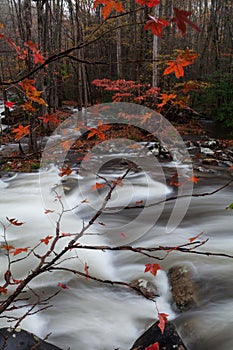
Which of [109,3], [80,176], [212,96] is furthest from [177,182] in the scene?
[212,96]

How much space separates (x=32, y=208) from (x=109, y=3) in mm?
5089

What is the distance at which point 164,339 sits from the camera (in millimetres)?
2371

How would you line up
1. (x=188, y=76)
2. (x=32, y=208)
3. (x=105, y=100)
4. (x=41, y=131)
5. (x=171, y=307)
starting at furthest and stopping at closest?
1. (x=105, y=100)
2. (x=188, y=76)
3. (x=41, y=131)
4. (x=32, y=208)
5. (x=171, y=307)

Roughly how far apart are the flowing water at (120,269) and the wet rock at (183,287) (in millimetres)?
62

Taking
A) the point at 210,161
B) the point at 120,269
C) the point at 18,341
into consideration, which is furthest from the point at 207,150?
the point at 18,341

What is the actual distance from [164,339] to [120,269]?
1.60 metres

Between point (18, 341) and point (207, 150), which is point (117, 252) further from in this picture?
point (207, 150)

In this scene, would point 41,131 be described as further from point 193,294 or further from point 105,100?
point 193,294

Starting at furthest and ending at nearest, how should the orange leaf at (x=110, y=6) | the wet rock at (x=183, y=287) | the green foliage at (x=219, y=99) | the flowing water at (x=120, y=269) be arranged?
1. the green foliage at (x=219, y=99)
2. the wet rock at (x=183, y=287)
3. the flowing water at (x=120, y=269)
4. the orange leaf at (x=110, y=6)

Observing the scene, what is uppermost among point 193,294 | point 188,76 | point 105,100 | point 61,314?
point 188,76

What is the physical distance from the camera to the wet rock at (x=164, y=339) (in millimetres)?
2322

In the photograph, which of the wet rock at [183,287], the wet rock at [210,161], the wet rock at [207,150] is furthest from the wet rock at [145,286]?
the wet rock at [207,150]

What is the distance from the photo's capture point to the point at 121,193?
6.61 metres

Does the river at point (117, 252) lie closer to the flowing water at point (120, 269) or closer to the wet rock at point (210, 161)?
the flowing water at point (120, 269)
